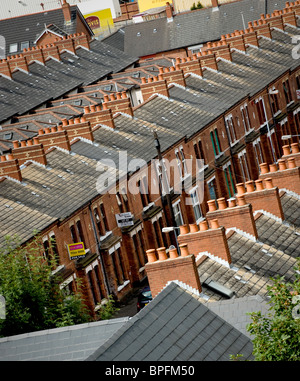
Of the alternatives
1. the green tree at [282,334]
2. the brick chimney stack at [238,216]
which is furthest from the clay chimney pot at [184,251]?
the green tree at [282,334]

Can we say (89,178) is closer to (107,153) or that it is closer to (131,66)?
(107,153)

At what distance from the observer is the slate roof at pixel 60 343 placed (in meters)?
24.0

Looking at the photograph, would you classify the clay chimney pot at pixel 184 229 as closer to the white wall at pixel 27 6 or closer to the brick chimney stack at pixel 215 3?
the brick chimney stack at pixel 215 3

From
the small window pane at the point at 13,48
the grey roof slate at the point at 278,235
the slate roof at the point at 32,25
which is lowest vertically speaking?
the grey roof slate at the point at 278,235

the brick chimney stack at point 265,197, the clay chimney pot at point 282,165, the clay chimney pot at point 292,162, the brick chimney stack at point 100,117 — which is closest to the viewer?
the brick chimney stack at point 265,197

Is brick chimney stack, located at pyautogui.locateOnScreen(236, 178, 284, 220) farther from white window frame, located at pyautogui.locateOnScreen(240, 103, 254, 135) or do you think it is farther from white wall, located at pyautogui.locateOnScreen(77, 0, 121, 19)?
white wall, located at pyautogui.locateOnScreen(77, 0, 121, 19)

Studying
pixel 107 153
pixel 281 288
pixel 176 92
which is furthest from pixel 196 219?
pixel 281 288

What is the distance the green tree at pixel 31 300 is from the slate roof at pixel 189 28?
231 feet

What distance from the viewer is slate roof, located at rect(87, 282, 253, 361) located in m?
23.7

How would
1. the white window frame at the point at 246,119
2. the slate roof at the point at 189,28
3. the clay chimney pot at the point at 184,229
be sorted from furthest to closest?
the slate roof at the point at 189,28 → the white window frame at the point at 246,119 → the clay chimney pot at the point at 184,229

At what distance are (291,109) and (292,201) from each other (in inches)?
1366

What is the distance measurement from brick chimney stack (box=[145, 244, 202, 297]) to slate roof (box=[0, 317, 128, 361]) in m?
5.68

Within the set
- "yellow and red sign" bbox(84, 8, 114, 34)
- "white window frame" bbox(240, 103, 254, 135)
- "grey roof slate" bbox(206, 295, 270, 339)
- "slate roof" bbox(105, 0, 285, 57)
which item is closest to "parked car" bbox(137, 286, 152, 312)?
"grey roof slate" bbox(206, 295, 270, 339)

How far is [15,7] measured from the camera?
13738 cm
